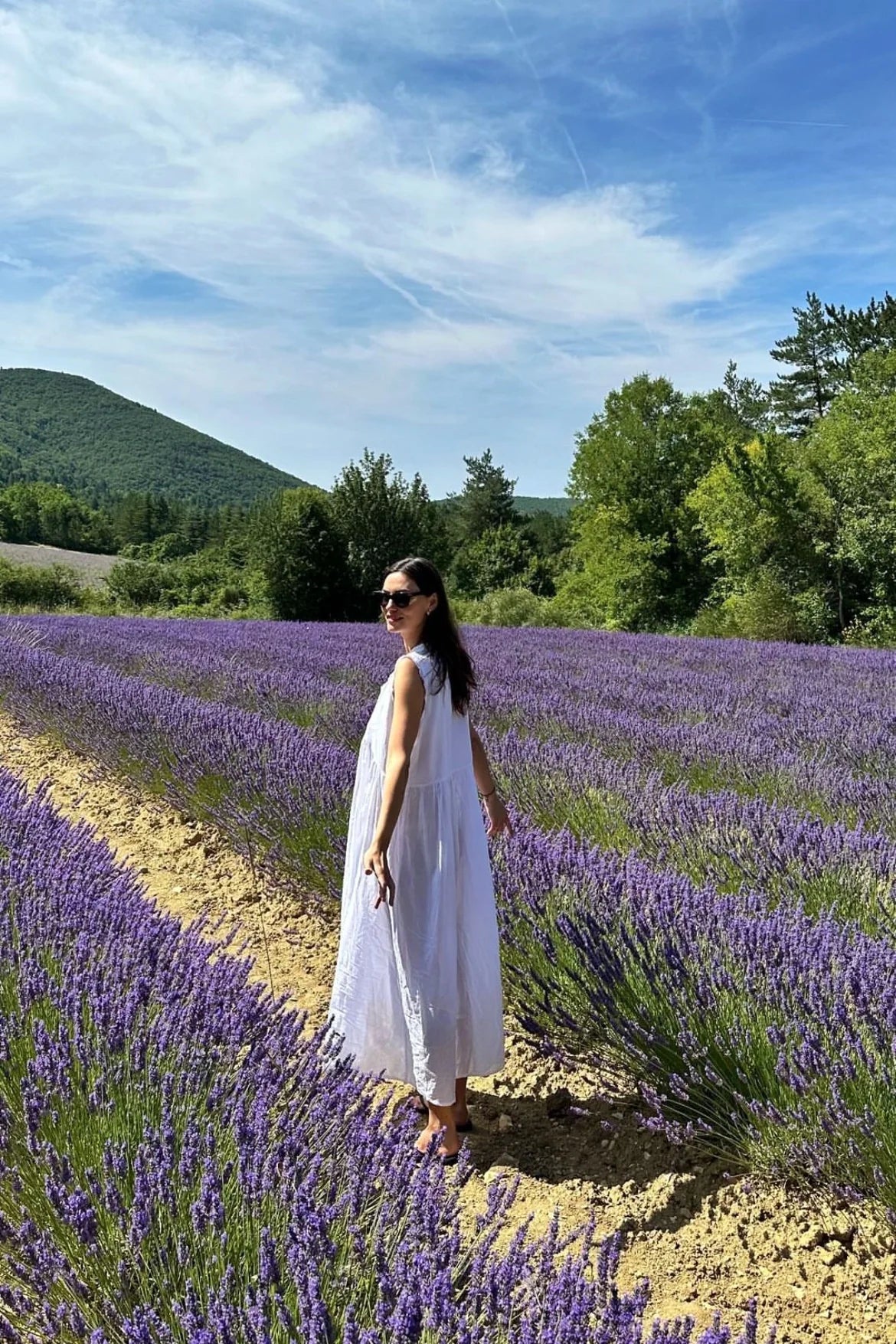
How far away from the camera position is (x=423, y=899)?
205cm

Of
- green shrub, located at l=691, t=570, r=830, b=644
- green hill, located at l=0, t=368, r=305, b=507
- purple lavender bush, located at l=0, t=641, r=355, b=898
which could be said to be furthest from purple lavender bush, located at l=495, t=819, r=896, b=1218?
green hill, located at l=0, t=368, r=305, b=507

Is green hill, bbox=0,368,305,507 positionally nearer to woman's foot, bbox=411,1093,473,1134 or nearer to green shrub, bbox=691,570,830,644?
green shrub, bbox=691,570,830,644

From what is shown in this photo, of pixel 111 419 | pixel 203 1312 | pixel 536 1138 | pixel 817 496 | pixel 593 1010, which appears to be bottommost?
pixel 536 1138

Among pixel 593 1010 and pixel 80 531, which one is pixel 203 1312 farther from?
pixel 80 531

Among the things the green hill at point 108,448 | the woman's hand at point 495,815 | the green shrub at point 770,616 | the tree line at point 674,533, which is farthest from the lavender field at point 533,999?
the green hill at point 108,448

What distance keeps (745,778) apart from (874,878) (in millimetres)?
1449

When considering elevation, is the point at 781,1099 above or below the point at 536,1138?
above

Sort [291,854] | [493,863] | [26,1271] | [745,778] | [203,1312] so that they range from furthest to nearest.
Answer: [745,778], [291,854], [493,863], [26,1271], [203,1312]

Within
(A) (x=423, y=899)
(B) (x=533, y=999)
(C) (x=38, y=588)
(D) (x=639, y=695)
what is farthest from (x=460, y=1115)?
(C) (x=38, y=588)

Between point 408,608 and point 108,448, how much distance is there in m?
141

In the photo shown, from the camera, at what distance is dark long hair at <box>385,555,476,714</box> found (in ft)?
6.98

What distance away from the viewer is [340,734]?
4.84 meters

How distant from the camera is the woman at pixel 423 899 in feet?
6.59

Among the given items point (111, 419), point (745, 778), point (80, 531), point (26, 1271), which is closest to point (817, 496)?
point (745, 778)
